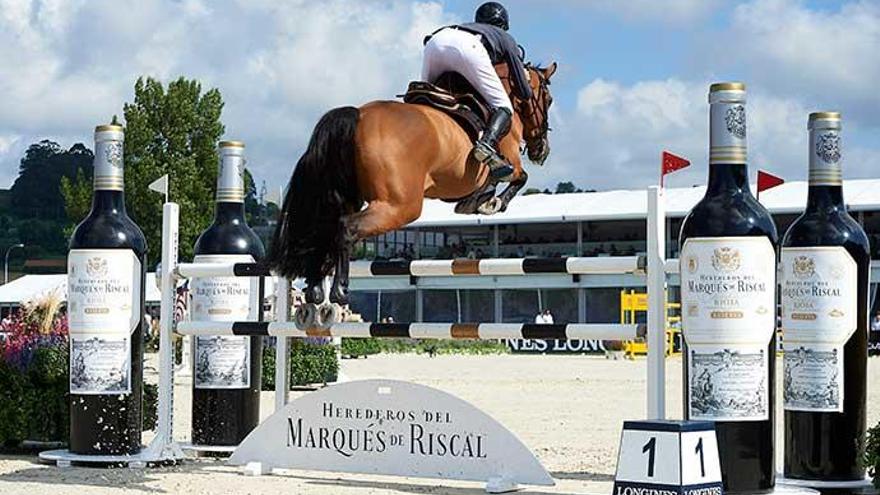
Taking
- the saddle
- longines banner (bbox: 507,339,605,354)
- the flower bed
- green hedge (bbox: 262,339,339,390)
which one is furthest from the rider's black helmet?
longines banner (bbox: 507,339,605,354)

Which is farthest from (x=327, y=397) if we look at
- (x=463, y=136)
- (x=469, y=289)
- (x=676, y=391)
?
(x=469, y=289)

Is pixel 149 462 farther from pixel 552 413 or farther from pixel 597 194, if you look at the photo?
pixel 597 194

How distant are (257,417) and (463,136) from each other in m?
3.30

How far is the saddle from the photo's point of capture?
19.9ft

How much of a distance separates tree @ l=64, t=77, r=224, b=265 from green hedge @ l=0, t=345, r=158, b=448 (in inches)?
848

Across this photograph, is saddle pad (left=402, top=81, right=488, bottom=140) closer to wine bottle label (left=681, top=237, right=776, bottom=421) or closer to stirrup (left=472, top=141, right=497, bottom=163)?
stirrup (left=472, top=141, right=497, bottom=163)

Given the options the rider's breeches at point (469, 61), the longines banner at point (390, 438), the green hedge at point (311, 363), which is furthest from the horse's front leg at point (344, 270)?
the green hedge at point (311, 363)

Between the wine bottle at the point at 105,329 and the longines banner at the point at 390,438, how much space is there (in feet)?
2.87

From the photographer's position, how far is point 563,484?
22.3 feet

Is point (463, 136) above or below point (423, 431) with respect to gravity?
above

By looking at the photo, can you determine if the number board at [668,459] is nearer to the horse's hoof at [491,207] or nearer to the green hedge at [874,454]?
the green hedge at [874,454]

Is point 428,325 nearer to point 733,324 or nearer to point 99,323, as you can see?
point 733,324

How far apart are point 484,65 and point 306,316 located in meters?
1.49

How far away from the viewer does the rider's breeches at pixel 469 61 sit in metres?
6.15
